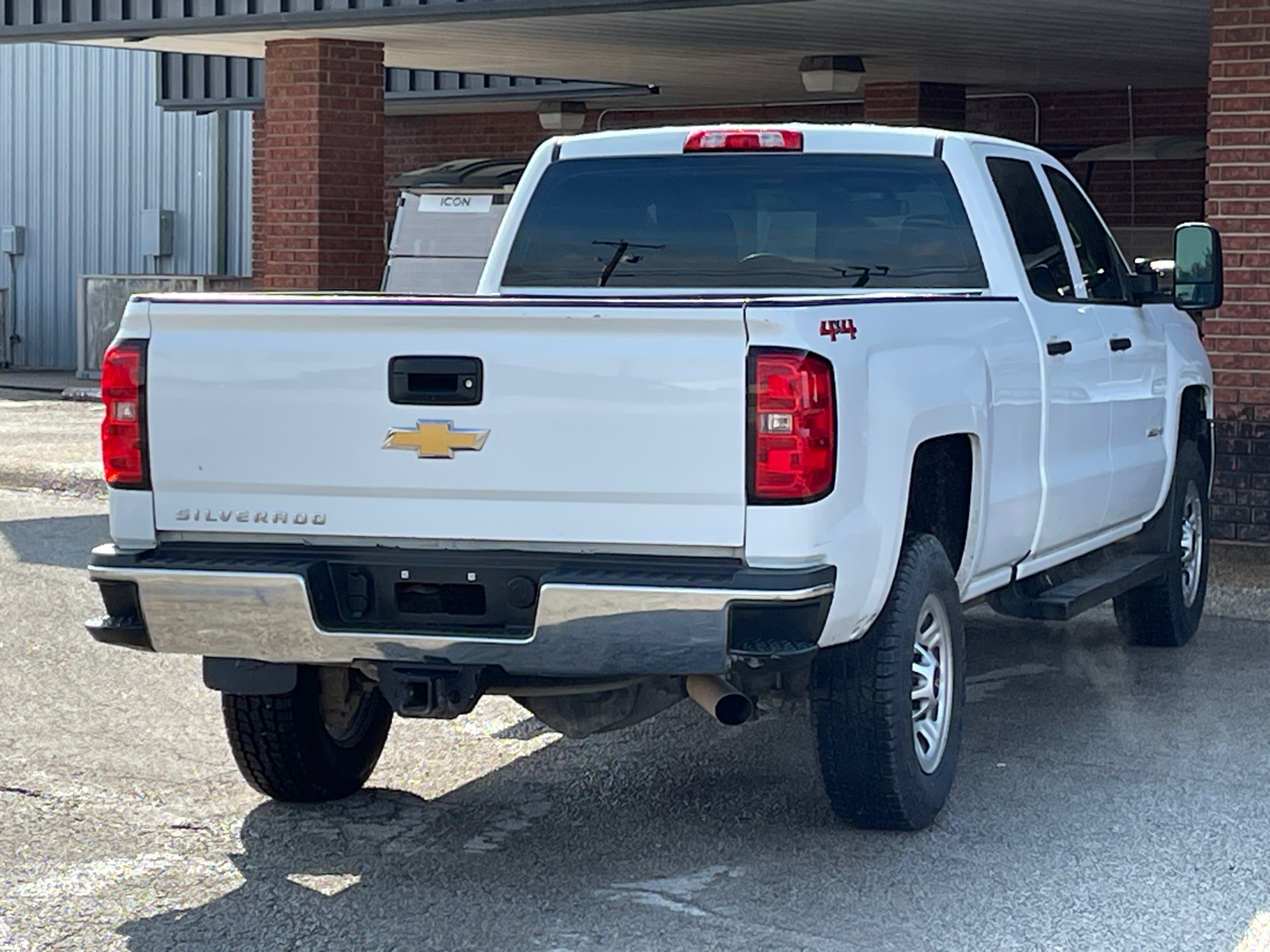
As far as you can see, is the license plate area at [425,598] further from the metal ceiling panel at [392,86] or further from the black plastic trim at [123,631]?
the metal ceiling panel at [392,86]

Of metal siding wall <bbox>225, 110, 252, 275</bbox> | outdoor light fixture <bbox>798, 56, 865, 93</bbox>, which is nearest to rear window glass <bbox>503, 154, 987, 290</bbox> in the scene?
outdoor light fixture <bbox>798, 56, 865, 93</bbox>

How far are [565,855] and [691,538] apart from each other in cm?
112

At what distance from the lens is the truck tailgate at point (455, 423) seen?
5152mm

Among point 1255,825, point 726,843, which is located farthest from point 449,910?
point 1255,825

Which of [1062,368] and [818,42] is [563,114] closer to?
[818,42]

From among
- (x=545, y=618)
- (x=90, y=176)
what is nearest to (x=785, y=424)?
(x=545, y=618)

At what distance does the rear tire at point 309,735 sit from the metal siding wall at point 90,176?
72.8 ft

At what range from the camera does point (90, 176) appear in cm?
2917

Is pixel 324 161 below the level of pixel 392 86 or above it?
below

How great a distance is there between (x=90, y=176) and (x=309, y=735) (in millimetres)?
24499

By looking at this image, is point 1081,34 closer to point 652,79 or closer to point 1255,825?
point 652,79

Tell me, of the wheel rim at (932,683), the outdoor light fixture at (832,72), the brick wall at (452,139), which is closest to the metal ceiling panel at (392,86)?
the brick wall at (452,139)

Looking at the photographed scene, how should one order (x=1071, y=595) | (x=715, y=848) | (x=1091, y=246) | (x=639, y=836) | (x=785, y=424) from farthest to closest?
(x=1091, y=246) < (x=1071, y=595) < (x=639, y=836) < (x=715, y=848) < (x=785, y=424)

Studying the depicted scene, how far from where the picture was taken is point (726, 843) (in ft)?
19.2
